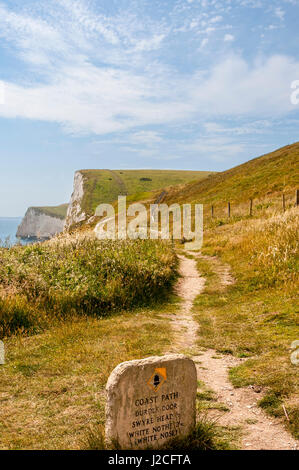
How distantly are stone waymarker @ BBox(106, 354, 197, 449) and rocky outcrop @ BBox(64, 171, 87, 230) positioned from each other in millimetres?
118693

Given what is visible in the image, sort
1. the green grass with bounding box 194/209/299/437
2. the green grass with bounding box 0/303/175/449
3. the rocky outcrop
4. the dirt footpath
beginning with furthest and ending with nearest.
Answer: the rocky outcrop
the green grass with bounding box 194/209/299/437
the green grass with bounding box 0/303/175/449
the dirt footpath

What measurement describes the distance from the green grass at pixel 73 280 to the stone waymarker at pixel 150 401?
19.0ft

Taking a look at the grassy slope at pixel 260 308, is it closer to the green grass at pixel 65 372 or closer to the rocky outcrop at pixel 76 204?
the green grass at pixel 65 372

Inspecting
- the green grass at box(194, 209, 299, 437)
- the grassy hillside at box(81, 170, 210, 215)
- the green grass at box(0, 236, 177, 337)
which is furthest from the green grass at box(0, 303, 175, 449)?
the grassy hillside at box(81, 170, 210, 215)

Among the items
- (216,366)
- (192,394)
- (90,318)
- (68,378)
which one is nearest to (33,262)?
(90,318)

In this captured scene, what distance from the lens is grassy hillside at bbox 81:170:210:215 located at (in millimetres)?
145125

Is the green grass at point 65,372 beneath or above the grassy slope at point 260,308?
beneath

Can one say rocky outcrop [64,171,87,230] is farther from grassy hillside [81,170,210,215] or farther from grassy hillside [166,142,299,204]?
grassy hillside [166,142,299,204]

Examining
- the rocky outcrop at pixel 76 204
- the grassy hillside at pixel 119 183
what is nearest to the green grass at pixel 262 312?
the rocky outcrop at pixel 76 204

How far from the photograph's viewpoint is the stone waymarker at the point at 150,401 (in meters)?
4.11

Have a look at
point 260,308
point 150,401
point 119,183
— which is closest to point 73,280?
point 260,308

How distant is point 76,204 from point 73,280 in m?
143
